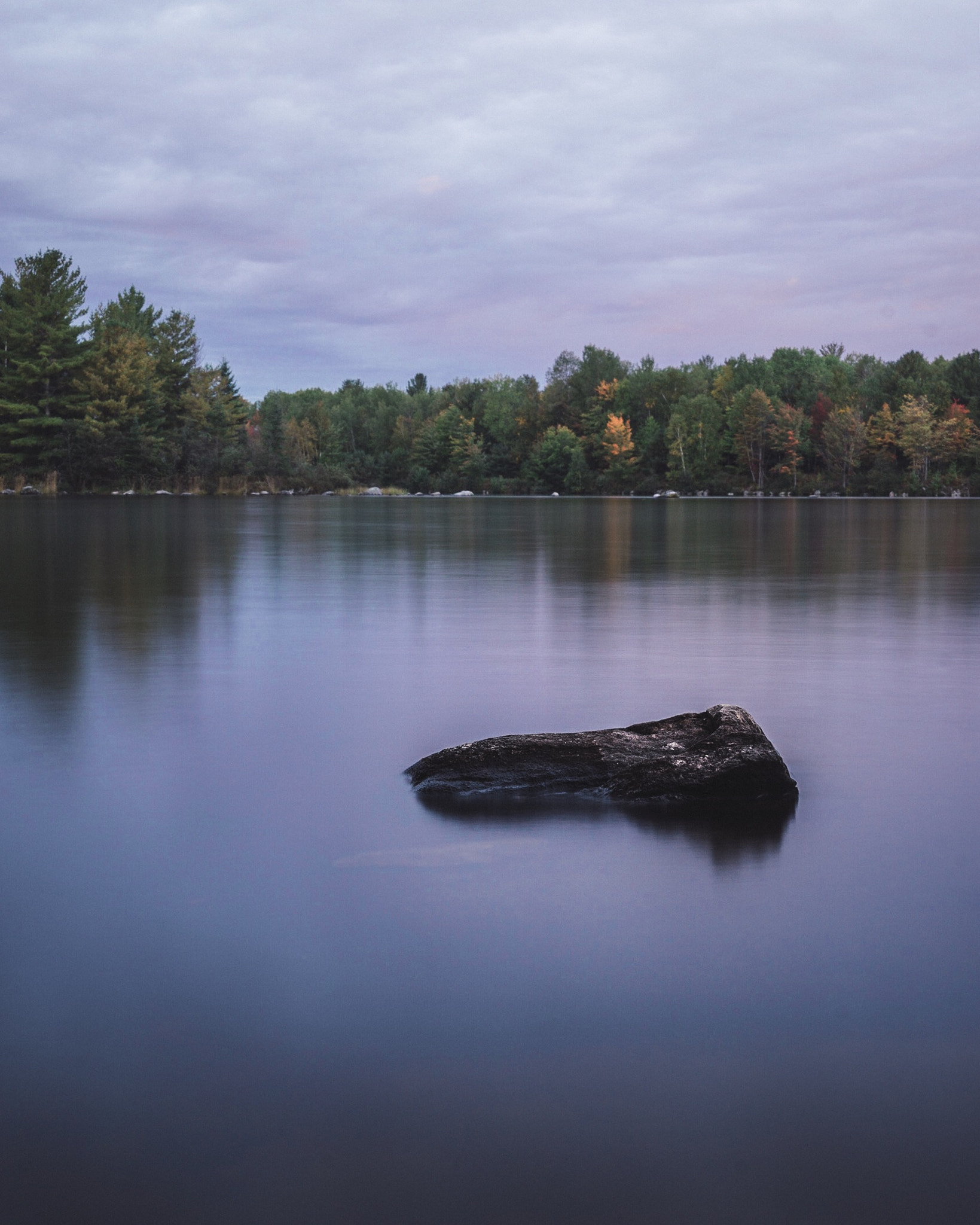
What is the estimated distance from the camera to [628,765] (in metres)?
5.46

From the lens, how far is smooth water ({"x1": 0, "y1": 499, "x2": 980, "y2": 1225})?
2492 millimetres

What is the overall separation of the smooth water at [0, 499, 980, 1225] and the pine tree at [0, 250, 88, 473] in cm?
6233

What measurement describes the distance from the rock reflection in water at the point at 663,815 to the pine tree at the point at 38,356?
6583cm

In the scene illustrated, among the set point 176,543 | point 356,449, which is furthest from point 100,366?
point 356,449

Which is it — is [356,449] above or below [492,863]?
above

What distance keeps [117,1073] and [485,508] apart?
6085cm

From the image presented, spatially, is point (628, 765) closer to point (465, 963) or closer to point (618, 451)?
point (465, 963)

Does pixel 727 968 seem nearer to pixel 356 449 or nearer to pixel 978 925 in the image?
pixel 978 925

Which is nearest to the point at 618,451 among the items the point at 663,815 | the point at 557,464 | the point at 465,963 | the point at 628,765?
the point at 557,464

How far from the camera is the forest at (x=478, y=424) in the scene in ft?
221

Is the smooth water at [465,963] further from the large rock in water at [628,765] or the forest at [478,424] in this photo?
the forest at [478,424]

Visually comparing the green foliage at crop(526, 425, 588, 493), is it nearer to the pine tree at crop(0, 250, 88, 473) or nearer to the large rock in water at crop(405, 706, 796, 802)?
the pine tree at crop(0, 250, 88, 473)

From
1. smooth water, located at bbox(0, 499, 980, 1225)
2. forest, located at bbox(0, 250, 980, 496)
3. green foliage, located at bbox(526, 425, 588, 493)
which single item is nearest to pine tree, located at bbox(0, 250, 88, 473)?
forest, located at bbox(0, 250, 980, 496)

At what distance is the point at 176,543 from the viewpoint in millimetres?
25734
